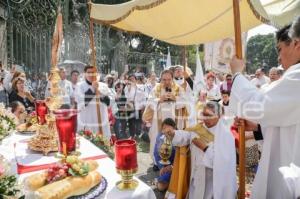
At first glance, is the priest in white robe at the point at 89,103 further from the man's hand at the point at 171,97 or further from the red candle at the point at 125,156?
the red candle at the point at 125,156

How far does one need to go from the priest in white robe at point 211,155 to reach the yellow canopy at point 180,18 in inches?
52.4

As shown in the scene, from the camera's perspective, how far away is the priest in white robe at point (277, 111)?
2213 millimetres

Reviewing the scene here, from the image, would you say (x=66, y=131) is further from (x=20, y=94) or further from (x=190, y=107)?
(x=20, y=94)

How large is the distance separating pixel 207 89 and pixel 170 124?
621cm

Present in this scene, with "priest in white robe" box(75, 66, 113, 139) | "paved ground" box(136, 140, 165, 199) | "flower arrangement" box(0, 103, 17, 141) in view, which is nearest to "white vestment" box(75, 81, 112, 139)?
"priest in white robe" box(75, 66, 113, 139)

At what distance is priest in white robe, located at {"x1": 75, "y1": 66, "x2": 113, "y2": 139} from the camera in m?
6.70

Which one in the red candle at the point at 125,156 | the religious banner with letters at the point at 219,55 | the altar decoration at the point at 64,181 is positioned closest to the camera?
the altar decoration at the point at 64,181

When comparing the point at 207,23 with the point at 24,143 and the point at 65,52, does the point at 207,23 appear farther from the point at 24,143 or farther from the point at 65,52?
the point at 65,52

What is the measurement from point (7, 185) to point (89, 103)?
5.46m

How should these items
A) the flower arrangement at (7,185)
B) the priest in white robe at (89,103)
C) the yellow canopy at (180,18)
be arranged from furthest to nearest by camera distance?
the priest in white robe at (89,103), the yellow canopy at (180,18), the flower arrangement at (7,185)

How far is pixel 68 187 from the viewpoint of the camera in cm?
164

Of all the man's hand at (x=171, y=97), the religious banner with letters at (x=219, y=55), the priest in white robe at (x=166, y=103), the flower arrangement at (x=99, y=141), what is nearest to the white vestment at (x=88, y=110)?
the priest in white robe at (x=166, y=103)

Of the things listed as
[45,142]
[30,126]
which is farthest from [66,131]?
[30,126]

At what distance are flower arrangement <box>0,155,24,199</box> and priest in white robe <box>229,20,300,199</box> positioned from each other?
1.60 meters
